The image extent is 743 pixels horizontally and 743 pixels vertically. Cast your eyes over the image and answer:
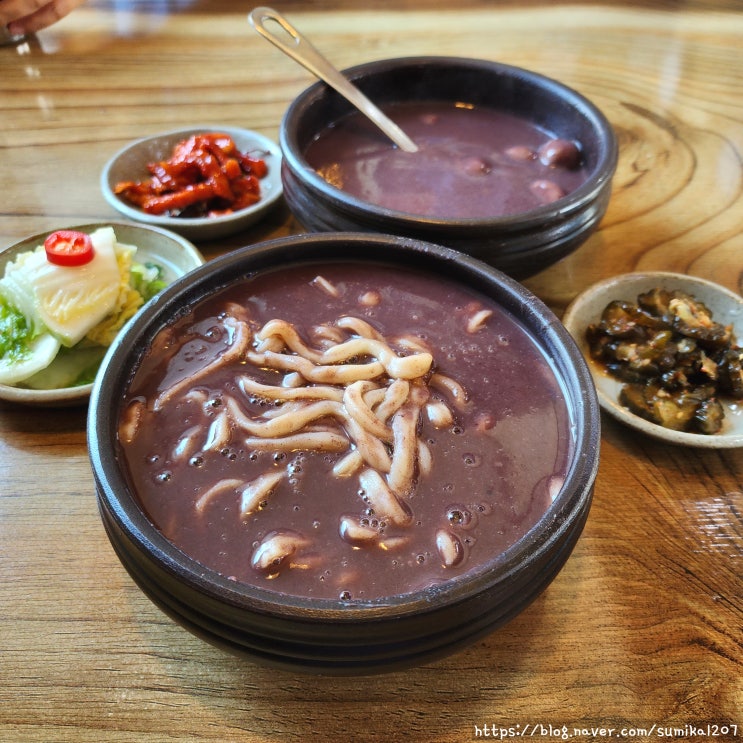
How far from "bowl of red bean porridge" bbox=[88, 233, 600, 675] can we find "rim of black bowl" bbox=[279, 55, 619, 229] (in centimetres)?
18

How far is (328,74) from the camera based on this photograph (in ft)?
7.47

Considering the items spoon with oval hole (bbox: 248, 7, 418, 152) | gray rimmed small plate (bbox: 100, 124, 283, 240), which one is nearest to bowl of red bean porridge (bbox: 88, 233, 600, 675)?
gray rimmed small plate (bbox: 100, 124, 283, 240)

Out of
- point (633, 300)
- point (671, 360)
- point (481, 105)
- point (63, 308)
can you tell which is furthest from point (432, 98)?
point (63, 308)

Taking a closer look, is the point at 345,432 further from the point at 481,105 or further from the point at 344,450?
the point at 481,105

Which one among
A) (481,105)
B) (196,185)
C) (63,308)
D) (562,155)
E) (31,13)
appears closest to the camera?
(63,308)

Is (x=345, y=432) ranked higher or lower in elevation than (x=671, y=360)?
higher

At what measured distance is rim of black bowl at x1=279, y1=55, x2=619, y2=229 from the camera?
1761 millimetres

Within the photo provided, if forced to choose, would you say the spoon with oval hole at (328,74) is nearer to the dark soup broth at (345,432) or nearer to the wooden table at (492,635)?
the wooden table at (492,635)

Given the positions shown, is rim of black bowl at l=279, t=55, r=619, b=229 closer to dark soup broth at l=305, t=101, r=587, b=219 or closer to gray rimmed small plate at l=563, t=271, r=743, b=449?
dark soup broth at l=305, t=101, r=587, b=219

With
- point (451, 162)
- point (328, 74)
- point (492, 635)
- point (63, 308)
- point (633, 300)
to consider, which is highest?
point (328, 74)

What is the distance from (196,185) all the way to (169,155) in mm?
329

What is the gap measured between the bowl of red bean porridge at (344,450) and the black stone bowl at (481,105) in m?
0.17

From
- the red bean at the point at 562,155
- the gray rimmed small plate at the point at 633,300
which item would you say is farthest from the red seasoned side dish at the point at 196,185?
the gray rimmed small plate at the point at 633,300

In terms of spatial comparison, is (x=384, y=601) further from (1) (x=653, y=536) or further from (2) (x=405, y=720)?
(1) (x=653, y=536)
